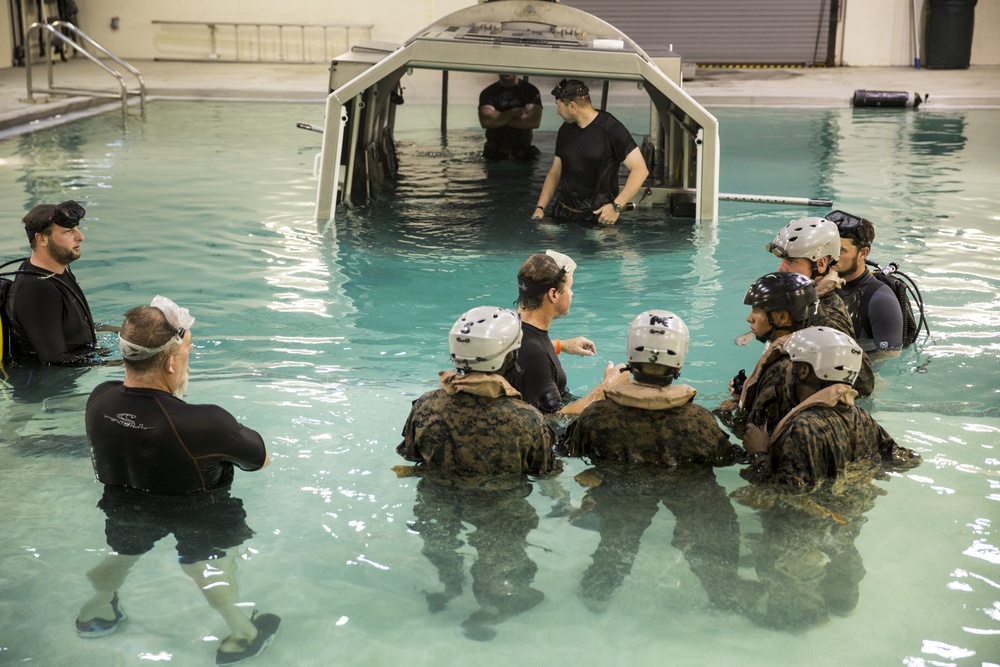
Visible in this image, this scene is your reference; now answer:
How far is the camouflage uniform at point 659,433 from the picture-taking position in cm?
461

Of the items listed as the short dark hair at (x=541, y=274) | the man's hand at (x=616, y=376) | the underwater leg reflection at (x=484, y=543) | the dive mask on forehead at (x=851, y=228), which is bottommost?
the underwater leg reflection at (x=484, y=543)

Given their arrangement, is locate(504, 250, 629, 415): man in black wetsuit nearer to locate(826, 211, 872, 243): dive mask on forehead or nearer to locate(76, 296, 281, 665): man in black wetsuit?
locate(76, 296, 281, 665): man in black wetsuit

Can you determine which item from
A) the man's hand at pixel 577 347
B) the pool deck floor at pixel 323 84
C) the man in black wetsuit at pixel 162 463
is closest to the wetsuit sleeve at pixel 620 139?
the man's hand at pixel 577 347

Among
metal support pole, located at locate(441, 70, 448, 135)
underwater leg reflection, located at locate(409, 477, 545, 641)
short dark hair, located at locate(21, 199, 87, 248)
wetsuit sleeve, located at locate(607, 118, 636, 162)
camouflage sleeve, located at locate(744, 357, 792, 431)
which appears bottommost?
underwater leg reflection, located at locate(409, 477, 545, 641)

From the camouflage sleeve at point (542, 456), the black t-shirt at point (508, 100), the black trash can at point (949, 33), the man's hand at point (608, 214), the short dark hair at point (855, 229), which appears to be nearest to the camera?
the camouflage sleeve at point (542, 456)

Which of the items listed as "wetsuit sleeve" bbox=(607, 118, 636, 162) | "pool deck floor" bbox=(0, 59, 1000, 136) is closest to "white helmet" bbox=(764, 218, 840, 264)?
"wetsuit sleeve" bbox=(607, 118, 636, 162)

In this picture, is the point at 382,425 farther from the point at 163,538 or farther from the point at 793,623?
the point at 793,623

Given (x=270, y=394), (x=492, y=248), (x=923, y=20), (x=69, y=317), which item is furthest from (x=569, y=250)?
(x=923, y=20)

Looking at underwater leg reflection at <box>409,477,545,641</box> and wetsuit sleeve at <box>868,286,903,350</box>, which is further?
wetsuit sleeve at <box>868,286,903,350</box>

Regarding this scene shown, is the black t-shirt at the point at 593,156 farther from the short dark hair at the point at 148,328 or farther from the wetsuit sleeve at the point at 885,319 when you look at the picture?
the short dark hair at the point at 148,328

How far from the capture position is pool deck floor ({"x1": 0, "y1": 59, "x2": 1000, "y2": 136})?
1933 cm

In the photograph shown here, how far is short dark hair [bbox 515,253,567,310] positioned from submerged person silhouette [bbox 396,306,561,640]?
0.55 meters

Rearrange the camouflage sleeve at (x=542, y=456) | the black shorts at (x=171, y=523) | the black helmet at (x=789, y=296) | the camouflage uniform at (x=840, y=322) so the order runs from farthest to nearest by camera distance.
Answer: the camouflage uniform at (x=840, y=322) < the black helmet at (x=789, y=296) < the camouflage sleeve at (x=542, y=456) < the black shorts at (x=171, y=523)

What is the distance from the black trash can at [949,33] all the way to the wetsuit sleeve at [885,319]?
20.1 metres
